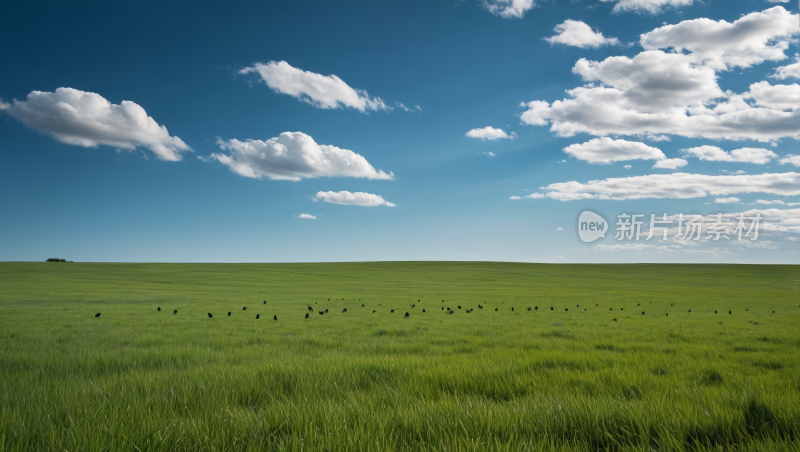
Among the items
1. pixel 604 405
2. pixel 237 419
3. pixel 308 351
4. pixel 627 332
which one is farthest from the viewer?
pixel 627 332

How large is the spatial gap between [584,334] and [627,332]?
194 cm

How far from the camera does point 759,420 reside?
3029 millimetres

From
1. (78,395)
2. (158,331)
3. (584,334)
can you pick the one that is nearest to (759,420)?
(78,395)

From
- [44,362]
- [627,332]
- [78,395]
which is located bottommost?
[627,332]

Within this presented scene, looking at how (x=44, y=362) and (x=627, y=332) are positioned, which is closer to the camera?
(x=44, y=362)

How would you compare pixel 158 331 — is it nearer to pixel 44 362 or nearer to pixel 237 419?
pixel 44 362

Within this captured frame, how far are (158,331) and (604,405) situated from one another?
1322cm

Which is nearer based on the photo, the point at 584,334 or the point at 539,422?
the point at 539,422

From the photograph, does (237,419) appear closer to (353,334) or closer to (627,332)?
(353,334)

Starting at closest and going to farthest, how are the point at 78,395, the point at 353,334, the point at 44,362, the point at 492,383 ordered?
the point at 78,395, the point at 492,383, the point at 44,362, the point at 353,334

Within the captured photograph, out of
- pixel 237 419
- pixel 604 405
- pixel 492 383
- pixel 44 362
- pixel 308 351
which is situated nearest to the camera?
pixel 237 419

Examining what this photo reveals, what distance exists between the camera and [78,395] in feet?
13.1

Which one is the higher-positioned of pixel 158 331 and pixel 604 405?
pixel 604 405

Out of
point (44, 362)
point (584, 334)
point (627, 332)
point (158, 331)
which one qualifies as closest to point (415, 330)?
point (584, 334)
